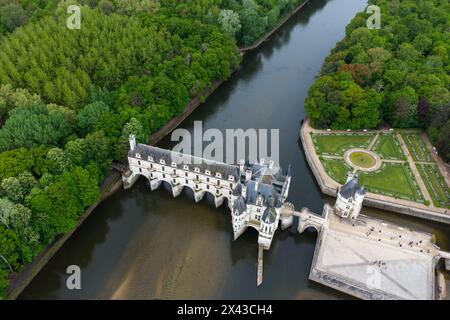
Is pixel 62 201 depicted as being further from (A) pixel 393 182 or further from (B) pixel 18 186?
(A) pixel 393 182

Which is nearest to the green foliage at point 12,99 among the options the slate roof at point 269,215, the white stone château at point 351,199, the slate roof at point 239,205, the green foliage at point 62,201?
the green foliage at point 62,201

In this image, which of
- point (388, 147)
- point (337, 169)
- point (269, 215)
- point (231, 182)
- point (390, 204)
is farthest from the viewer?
point (388, 147)

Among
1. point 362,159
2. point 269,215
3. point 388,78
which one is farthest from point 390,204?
point 388,78

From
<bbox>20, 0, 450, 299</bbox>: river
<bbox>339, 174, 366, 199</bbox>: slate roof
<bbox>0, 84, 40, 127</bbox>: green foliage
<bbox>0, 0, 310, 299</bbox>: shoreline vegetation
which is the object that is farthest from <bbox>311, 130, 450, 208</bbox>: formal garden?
<bbox>0, 84, 40, 127</bbox>: green foliage

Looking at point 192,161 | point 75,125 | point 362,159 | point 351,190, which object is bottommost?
point 362,159

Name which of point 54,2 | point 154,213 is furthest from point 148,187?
point 54,2

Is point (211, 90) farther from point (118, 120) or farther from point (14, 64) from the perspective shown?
point (14, 64)

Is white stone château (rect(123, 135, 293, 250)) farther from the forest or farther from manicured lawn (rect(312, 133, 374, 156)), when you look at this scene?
the forest
